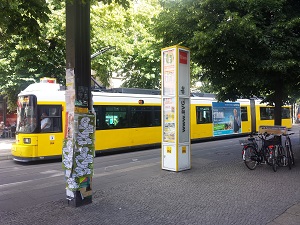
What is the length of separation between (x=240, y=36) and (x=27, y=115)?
815 cm

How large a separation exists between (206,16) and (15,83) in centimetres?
1298

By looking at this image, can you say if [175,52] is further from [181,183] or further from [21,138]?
[21,138]

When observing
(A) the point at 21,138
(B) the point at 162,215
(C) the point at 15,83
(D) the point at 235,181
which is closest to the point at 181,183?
(D) the point at 235,181

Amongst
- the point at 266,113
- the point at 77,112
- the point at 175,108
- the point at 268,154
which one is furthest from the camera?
the point at 266,113

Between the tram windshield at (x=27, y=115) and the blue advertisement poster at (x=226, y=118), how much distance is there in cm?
1138

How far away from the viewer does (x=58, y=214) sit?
522cm

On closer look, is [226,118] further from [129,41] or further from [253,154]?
[253,154]

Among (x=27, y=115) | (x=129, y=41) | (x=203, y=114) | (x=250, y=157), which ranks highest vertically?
(x=129, y=41)

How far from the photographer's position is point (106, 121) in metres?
13.6

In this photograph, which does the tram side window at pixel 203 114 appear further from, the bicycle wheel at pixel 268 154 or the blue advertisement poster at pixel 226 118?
the bicycle wheel at pixel 268 154

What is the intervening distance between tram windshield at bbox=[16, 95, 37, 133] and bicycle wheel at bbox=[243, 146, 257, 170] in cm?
751

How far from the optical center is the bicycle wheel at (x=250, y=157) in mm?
8810

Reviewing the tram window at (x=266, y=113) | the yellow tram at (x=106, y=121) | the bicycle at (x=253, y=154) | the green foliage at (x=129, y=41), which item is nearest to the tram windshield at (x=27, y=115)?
the yellow tram at (x=106, y=121)

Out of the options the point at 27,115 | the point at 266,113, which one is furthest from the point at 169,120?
the point at 266,113
